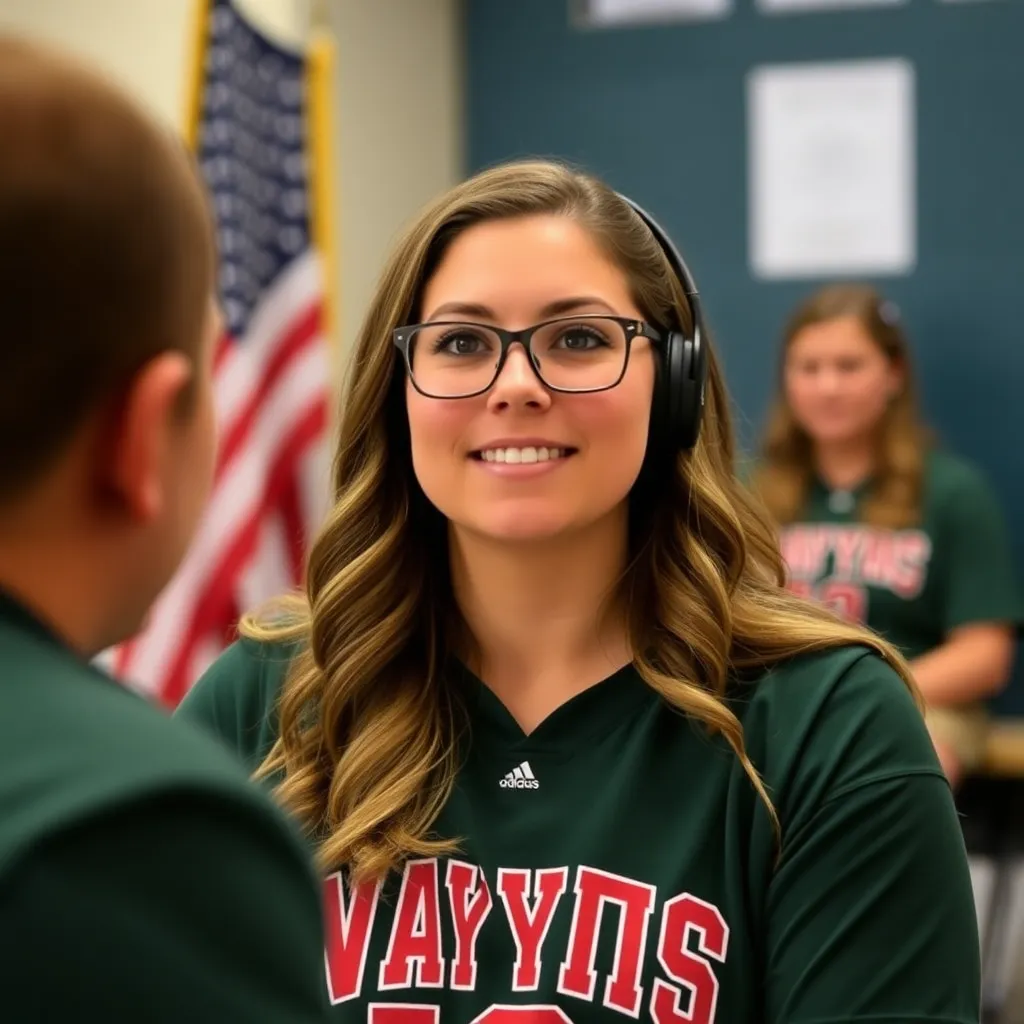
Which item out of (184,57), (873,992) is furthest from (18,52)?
(184,57)

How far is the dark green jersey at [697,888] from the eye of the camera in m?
1.10

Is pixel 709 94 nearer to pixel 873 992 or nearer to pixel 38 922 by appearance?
pixel 873 992

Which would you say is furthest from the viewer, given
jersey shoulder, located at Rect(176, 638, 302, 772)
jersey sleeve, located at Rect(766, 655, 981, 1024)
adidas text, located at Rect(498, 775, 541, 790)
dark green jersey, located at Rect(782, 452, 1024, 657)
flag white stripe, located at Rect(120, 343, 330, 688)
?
dark green jersey, located at Rect(782, 452, 1024, 657)

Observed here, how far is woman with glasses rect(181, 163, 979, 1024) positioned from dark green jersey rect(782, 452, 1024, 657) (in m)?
1.65

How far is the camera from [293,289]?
8.97 ft

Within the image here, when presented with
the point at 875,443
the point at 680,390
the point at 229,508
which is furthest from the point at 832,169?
the point at 680,390

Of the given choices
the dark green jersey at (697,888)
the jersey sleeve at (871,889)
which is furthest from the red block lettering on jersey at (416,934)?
the jersey sleeve at (871,889)

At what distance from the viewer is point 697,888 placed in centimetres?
113

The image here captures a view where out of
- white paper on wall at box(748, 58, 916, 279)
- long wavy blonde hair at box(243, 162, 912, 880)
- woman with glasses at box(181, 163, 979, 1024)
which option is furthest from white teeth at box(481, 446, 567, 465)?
white paper on wall at box(748, 58, 916, 279)

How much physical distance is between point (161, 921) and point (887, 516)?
2607mm

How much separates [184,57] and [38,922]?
276 centimetres

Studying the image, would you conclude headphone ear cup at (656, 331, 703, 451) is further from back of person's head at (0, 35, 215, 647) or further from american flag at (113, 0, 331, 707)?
american flag at (113, 0, 331, 707)

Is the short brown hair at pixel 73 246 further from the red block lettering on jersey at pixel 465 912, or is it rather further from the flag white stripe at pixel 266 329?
the flag white stripe at pixel 266 329

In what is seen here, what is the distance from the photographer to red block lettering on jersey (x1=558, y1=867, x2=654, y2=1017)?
109cm
